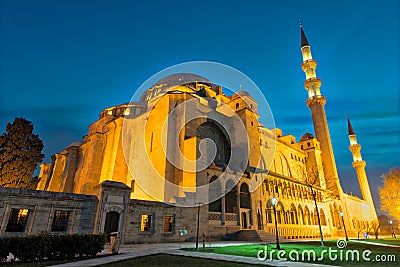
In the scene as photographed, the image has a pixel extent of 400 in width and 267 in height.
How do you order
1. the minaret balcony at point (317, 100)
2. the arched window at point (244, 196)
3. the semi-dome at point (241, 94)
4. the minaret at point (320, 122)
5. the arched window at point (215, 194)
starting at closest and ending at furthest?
the arched window at point (215, 194), the arched window at point (244, 196), the semi-dome at point (241, 94), the minaret at point (320, 122), the minaret balcony at point (317, 100)

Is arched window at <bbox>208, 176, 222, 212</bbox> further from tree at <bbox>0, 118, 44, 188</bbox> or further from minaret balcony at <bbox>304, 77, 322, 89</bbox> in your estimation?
minaret balcony at <bbox>304, 77, 322, 89</bbox>

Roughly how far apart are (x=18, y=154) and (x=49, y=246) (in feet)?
57.8

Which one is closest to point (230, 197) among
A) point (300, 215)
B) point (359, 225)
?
point (300, 215)

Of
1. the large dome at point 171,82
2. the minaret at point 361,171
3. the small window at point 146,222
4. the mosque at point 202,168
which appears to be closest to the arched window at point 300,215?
the mosque at point 202,168

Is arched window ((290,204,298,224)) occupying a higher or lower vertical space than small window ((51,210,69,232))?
higher

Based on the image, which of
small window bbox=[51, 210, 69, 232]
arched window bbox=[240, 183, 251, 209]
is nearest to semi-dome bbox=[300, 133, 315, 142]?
arched window bbox=[240, 183, 251, 209]

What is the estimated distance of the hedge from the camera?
680 centimetres

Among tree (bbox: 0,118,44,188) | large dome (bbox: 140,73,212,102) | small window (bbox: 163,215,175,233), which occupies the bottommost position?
small window (bbox: 163,215,175,233)

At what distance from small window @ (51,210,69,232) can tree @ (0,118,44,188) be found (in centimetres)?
1137

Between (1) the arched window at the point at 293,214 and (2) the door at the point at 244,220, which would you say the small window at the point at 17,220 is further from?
(1) the arched window at the point at 293,214

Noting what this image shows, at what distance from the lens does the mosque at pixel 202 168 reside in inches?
790

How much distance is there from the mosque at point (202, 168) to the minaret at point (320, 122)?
365 mm

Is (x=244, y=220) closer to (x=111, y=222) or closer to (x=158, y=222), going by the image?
(x=158, y=222)

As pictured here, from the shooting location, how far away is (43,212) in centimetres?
1144
